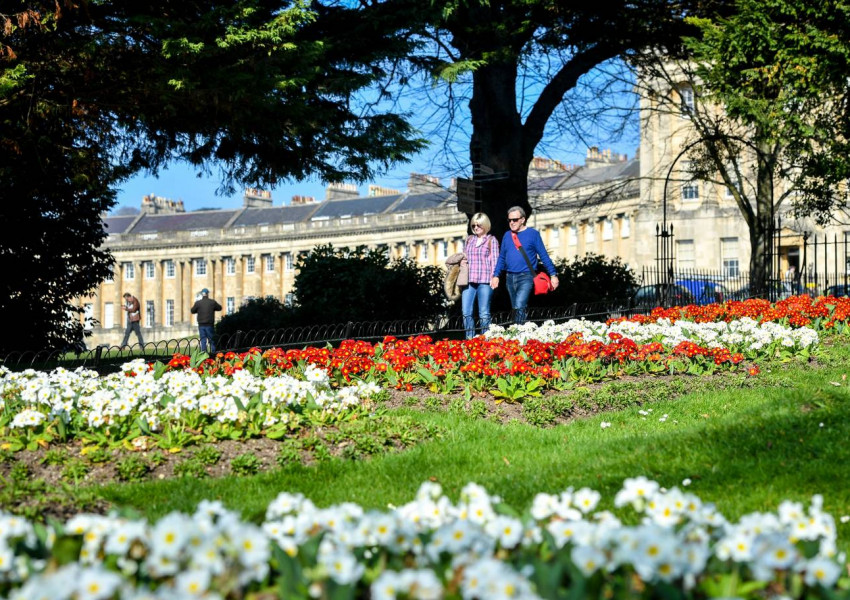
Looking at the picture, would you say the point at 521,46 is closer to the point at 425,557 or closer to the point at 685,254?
the point at 425,557

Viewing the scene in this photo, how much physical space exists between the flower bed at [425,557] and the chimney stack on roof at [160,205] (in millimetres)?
109981

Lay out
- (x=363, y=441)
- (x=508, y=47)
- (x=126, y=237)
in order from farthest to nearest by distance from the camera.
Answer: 1. (x=126, y=237)
2. (x=508, y=47)
3. (x=363, y=441)

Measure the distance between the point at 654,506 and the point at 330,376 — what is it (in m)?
5.92

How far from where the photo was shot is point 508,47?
51.9ft

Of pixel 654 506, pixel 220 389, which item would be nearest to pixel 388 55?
pixel 220 389

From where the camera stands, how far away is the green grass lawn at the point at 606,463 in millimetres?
5312

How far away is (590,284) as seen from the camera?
20.6m

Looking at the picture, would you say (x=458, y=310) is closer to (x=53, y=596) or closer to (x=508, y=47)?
(x=508, y=47)

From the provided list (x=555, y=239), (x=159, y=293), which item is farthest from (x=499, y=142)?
(x=159, y=293)

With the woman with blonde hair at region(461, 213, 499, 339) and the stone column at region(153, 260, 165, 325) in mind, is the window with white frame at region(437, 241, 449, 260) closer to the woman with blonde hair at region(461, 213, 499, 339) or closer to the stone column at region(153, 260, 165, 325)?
the stone column at region(153, 260, 165, 325)

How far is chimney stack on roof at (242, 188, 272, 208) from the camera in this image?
104 meters

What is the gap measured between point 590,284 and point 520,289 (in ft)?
26.7

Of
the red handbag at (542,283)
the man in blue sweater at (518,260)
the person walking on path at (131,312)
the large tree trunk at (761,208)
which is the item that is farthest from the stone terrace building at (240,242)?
the red handbag at (542,283)

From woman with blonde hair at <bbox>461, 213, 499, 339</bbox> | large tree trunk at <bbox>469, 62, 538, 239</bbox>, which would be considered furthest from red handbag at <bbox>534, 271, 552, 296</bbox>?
large tree trunk at <bbox>469, 62, 538, 239</bbox>
